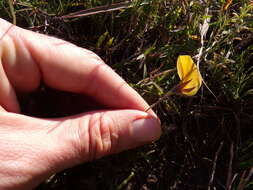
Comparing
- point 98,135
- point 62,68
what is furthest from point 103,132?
point 62,68

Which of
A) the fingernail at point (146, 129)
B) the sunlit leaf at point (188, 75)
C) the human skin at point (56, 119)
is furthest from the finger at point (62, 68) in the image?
the sunlit leaf at point (188, 75)

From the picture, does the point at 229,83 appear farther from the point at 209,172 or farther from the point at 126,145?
the point at 126,145

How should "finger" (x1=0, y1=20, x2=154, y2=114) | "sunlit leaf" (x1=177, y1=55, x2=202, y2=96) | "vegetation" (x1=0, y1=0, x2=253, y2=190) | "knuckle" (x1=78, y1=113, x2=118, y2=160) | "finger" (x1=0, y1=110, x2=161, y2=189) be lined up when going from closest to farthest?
1. "sunlit leaf" (x1=177, y1=55, x2=202, y2=96)
2. "finger" (x1=0, y1=110, x2=161, y2=189)
3. "knuckle" (x1=78, y1=113, x2=118, y2=160)
4. "finger" (x1=0, y1=20, x2=154, y2=114)
5. "vegetation" (x1=0, y1=0, x2=253, y2=190)

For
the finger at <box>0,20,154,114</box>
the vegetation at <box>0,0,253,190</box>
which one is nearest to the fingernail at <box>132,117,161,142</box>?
the finger at <box>0,20,154,114</box>

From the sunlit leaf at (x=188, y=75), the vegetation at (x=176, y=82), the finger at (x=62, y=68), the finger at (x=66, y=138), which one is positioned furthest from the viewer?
the vegetation at (x=176, y=82)

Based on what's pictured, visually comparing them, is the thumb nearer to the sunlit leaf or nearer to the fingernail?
the fingernail

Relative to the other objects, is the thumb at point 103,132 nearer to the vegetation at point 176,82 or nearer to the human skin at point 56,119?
the human skin at point 56,119
